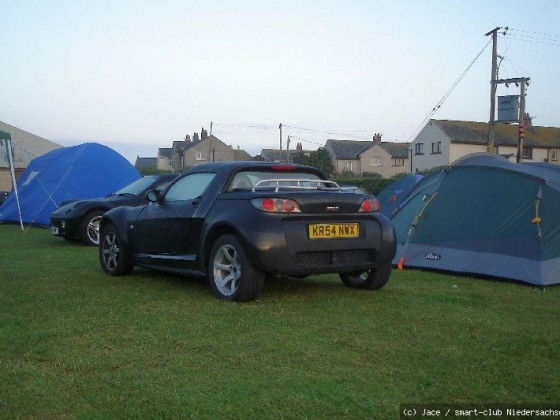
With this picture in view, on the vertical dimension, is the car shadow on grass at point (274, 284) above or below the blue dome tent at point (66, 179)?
below

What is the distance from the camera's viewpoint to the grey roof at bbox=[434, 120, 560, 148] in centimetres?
6300

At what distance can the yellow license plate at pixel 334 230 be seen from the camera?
579cm

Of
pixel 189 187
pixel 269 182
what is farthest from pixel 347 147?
pixel 269 182

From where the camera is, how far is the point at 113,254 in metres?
7.97

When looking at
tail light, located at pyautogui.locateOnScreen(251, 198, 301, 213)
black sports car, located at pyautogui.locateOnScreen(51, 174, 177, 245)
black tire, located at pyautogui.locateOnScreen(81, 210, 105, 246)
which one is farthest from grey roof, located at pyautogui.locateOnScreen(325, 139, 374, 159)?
tail light, located at pyautogui.locateOnScreen(251, 198, 301, 213)

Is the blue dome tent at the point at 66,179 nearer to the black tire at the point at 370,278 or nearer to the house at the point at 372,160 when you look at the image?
the black tire at the point at 370,278

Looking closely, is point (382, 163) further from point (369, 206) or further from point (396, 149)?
point (369, 206)

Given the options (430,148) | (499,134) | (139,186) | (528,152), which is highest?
(499,134)

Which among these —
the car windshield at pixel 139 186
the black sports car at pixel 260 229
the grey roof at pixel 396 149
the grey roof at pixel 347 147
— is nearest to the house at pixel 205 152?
the grey roof at pixel 347 147

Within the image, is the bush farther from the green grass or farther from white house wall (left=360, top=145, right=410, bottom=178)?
white house wall (left=360, top=145, right=410, bottom=178)

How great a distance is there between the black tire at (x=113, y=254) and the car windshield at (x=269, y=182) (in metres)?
2.12

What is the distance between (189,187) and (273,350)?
320cm

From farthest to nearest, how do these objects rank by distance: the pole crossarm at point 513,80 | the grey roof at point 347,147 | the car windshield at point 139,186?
the grey roof at point 347,147
the pole crossarm at point 513,80
the car windshield at point 139,186

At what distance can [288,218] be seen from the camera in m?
5.74
